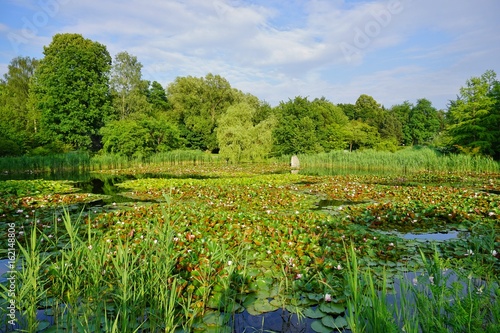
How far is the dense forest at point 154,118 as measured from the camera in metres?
22.8

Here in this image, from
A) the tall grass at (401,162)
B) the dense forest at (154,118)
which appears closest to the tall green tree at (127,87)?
the dense forest at (154,118)

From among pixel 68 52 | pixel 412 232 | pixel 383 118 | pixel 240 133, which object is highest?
pixel 68 52

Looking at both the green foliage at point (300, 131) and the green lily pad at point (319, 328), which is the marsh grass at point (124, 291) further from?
the green foliage at point (300, 131)

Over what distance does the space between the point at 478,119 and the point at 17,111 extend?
41351mm

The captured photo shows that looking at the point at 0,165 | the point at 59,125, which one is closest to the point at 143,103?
the point at 59,125

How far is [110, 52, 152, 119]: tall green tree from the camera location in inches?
1464

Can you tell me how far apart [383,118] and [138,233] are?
5271cm

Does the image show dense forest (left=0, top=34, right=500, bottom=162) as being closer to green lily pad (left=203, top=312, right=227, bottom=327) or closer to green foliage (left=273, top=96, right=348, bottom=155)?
green foliage (left=273, top=96, right=348, bottom=155)

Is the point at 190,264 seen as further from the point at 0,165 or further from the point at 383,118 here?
the point at 383,118

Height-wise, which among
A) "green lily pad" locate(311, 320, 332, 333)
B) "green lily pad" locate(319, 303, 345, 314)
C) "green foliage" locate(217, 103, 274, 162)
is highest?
"green foliage" locate(217, 103, 274, 162)

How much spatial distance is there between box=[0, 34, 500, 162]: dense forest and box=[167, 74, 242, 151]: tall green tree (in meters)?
0.13

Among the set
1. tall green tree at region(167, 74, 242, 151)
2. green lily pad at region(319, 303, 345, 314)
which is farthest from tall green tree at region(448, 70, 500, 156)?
tall green tree at region(167, 74, 242, 151)

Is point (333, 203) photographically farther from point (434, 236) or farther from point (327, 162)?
point (327, 162)

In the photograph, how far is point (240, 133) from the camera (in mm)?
26375
